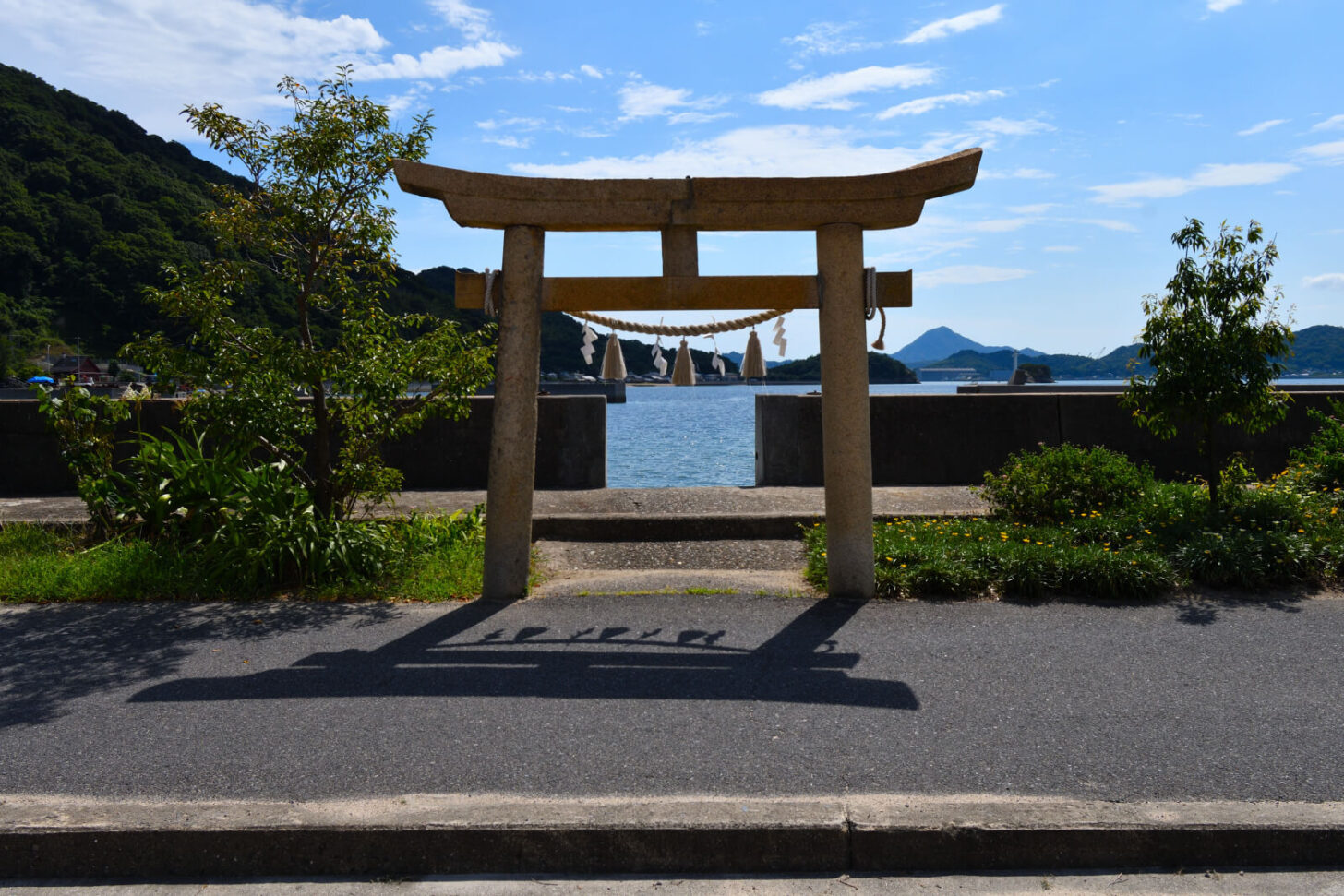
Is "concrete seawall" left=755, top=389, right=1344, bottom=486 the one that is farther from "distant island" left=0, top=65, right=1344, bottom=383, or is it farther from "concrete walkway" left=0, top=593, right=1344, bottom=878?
"distant island" left=0, top=65, right=1344, bottom=383

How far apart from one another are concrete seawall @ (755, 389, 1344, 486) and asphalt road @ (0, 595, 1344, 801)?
5.40 meters

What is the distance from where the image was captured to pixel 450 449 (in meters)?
11.6

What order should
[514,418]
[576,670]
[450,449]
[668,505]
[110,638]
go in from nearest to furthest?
[576,670] → [110,638] → [514,418] → [668,505] → [450,449]

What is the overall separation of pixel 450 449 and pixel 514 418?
5.08 m

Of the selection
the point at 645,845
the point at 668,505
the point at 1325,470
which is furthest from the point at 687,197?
the point at 1325,470

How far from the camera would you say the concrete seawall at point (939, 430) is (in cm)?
1181

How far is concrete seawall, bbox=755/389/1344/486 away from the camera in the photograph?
11.8 metres

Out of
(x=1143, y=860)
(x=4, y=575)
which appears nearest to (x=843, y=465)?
(x=1143, y=860)

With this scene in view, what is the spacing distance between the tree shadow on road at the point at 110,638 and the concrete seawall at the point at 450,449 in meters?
5.02

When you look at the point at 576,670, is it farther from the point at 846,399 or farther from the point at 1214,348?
the point at 1214,348

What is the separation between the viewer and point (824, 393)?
679cm

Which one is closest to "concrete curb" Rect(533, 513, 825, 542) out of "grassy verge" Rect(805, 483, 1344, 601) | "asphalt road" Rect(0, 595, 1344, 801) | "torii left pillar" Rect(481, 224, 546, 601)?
"grassy verge" Rect(805, 483, 1344, 601)

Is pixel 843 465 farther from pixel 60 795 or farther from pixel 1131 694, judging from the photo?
pixel 60 795

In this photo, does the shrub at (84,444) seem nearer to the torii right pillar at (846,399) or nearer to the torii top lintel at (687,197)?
the torii top lintel at (687,197)
